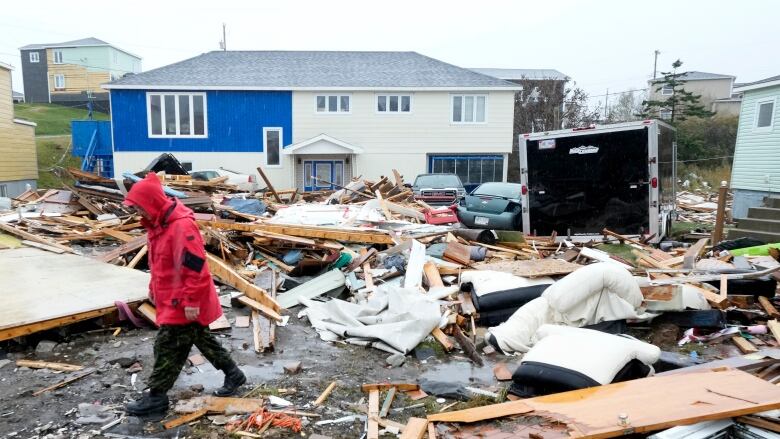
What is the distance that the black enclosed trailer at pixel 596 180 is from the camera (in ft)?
29.6

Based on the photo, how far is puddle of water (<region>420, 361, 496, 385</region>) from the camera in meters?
4.87

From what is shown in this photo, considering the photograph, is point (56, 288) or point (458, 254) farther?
point (458, 254)

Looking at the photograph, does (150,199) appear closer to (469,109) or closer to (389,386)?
(389,386)

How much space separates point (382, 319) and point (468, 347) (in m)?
1.05

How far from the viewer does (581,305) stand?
550cm

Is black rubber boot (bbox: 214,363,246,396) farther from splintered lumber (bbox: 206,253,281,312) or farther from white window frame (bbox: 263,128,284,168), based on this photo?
white window frame (bbox: 263,128,284,168)

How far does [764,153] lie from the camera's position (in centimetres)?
1738

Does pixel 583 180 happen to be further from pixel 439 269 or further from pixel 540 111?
pixel 540 111

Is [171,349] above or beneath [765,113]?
beneath

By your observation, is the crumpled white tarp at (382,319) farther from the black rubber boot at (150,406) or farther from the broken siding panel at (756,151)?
the broken siding panel at (756,151)

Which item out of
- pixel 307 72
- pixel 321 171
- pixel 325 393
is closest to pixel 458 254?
pixel 325 393

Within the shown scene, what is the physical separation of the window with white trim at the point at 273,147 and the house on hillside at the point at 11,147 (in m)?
11.1

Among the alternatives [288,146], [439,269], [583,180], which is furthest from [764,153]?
[288,146]

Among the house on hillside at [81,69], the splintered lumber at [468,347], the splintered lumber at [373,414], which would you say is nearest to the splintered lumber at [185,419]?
the splintered lumber at [373,414]
